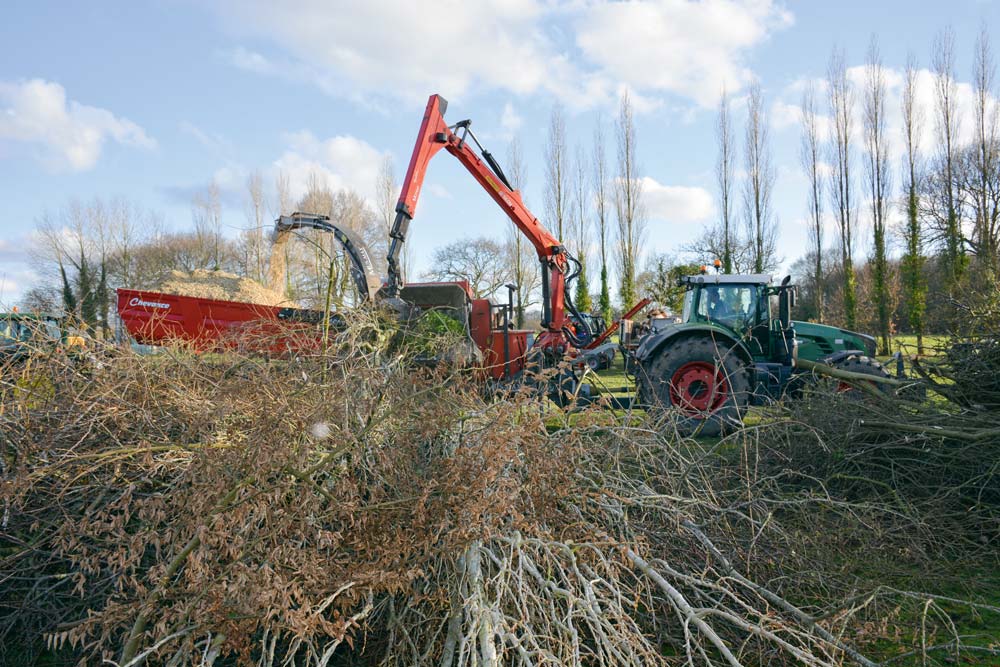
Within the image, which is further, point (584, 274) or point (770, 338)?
point (584, 274)

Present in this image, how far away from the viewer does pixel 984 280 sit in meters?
5.50

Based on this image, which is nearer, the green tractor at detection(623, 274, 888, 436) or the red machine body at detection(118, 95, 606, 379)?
the green tractor at detection(623, 274, 888, 436)

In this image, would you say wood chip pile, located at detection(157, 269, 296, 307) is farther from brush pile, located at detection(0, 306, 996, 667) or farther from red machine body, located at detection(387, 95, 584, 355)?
brush pile, located at detection(0, 306, 996, 667)

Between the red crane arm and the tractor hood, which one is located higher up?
the red crane arm

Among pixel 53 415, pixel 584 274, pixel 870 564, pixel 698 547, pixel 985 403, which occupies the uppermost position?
pixel 584 274

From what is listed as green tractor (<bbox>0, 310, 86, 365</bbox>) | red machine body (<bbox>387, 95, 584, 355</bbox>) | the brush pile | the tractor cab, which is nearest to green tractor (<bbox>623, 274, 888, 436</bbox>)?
the tractor cab

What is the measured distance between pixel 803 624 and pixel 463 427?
174 cm

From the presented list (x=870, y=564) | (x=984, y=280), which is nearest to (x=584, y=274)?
(x=984, y=280)

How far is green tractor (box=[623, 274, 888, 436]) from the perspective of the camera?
751 centimetres

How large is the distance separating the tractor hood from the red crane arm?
3613 mm

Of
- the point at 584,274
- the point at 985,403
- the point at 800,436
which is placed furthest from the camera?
the point at 584,274

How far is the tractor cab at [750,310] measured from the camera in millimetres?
8320

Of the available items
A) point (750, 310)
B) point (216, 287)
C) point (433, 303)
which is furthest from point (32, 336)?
point (216, 287)

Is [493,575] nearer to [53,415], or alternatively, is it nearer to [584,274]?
[53,415]
